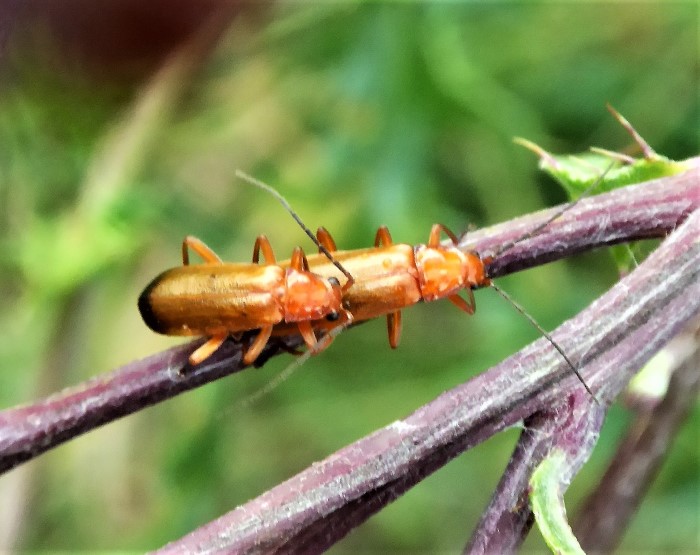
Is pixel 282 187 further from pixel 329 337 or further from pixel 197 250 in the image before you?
pixel 329 337

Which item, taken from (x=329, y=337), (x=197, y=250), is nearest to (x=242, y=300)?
(x=329, y=337)

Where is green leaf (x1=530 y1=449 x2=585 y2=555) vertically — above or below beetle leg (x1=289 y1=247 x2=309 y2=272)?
above

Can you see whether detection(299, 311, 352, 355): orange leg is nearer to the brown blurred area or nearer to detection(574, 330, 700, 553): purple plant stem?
detection(574, 330, 700, 553): purple plant stem

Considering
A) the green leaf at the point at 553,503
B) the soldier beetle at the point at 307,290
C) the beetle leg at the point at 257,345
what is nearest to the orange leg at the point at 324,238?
the soldier beetle at the point at 307,290

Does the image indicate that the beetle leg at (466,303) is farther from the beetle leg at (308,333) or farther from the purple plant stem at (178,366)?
the purple plant stem at (178,366)

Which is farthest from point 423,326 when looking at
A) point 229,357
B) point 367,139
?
point 229,357

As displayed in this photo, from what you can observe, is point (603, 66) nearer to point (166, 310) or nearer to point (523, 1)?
point (523, 1)

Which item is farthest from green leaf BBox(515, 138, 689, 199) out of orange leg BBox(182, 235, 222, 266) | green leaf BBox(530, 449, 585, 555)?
orange leg BBox(182, 235, 222, 266)

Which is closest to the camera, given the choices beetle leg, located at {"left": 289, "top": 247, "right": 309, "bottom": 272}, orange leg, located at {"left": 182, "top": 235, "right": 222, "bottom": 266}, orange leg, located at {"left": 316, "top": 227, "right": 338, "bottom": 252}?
beetle leg, located at {"left": 289, "top": 247, "right": 309, "bottom": 272}
